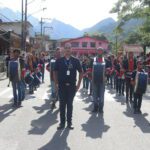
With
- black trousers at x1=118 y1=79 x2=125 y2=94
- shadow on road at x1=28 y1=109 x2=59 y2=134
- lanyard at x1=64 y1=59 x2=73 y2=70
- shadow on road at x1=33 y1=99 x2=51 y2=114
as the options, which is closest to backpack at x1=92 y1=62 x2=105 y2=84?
shadow on road at x1=28 y1=109 x2=59 y2=134

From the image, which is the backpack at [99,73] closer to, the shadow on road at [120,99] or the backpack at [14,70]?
the backpack at [14,70]

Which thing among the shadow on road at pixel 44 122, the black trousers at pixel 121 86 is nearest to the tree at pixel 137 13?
the black trousers at pixel 121 86

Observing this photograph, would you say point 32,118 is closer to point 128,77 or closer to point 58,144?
point 58,144

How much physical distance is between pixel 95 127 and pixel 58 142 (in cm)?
199

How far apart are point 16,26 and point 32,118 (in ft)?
248

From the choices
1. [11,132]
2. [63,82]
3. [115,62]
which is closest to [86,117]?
[63,82]

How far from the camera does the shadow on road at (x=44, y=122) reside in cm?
1023

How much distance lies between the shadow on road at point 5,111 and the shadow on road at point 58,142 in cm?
218

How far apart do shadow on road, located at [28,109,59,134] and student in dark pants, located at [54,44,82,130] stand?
0.42 meters

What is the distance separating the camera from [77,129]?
10500mm

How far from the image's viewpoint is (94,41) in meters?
120

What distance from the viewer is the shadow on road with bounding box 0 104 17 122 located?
1217cm

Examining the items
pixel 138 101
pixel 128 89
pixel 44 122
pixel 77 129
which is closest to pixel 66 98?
pixel 77 129

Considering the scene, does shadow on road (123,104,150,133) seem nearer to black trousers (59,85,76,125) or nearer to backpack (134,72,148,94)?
backpack (134,72,148,94)
